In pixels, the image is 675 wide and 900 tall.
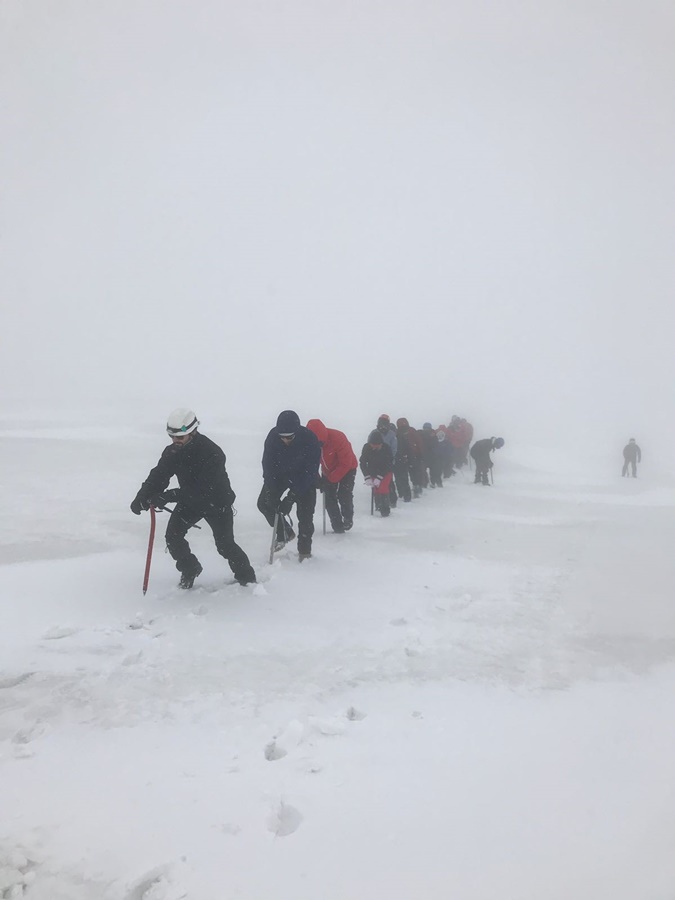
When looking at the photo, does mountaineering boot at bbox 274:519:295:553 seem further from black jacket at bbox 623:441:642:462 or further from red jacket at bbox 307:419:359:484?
black jacket at bbox 623:441:642:462

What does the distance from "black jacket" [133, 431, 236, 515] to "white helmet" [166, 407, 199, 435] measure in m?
0.21

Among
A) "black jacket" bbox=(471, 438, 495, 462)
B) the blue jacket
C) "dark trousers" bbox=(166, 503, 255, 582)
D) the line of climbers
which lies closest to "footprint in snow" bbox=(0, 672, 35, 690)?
the line of climbers

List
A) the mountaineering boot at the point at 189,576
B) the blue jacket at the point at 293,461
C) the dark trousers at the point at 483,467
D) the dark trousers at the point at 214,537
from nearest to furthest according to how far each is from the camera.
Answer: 1. the dark trousers at the point at 214,537
2. the mountaineering boot at the point at 189,576
3. the blue jacket at the point at 293,461
4. the dark trousers at the point at 483,467

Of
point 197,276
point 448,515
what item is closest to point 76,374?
point 448,515

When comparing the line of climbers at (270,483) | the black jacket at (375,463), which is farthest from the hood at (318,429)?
the black jacket at (375,463)

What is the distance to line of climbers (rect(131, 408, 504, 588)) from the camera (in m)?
6.17

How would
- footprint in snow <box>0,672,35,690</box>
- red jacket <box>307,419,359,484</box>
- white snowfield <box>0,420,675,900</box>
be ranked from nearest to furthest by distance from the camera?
white snowfield <box>0,420,675,900</box> → footprint in snow <box>0,672,35,690</box> → red jacket <box>307,419,359,484</box>

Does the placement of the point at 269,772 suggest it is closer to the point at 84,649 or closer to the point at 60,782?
the point at 60,782

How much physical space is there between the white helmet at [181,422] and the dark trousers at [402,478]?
8.41 metres

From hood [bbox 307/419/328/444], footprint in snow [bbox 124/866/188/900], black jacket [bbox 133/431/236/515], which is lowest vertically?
footprint in snow [bbox 124/866/188/900]

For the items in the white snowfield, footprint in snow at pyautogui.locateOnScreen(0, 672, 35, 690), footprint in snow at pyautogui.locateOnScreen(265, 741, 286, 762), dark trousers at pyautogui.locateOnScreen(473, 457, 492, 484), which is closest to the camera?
the white snowfield

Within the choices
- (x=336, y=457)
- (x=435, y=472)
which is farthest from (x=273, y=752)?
(x=435, y=472)

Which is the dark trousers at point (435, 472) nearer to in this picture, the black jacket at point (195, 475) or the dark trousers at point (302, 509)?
the dark trousers at point (302, 509)

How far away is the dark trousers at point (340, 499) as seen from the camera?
1006 centimetres
